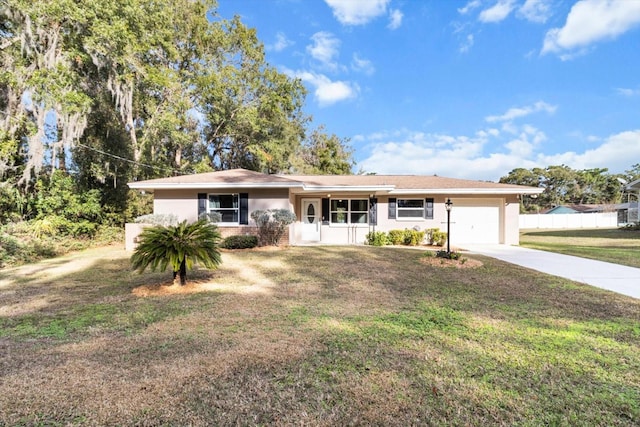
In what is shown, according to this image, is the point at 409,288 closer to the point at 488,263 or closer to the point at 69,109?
the point at 488,263

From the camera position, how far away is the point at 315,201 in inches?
555

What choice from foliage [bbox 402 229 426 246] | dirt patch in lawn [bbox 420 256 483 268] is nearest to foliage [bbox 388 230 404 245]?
foliage [bbox 402 229 426 246]

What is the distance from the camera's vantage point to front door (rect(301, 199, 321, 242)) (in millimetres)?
14070

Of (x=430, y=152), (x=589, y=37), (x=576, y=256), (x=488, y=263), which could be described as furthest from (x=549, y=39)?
(x=430, y=152)

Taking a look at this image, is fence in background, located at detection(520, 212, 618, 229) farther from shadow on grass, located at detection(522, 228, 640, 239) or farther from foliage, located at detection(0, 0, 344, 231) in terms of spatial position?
foliage, located at detection(0, 0, 344, 231)

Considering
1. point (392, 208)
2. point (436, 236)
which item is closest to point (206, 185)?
point (392, 208)

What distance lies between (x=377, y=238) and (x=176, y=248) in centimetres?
913

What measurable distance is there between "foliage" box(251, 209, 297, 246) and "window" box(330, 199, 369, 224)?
2874 mm

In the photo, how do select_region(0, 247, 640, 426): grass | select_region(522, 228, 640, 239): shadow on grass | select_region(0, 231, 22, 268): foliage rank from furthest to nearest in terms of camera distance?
1. select_region(522, 228, 640, 239): shadow on grass
2. select_region(0, 231, 22, 268): foliage
3. select_region(0, 247, 640, 426): grass

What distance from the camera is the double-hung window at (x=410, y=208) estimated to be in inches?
541

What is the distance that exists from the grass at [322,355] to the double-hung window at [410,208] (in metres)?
7.75

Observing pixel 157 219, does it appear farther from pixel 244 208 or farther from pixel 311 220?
pixel 311 220

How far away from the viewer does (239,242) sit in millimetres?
11133

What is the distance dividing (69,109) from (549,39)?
813 inches
